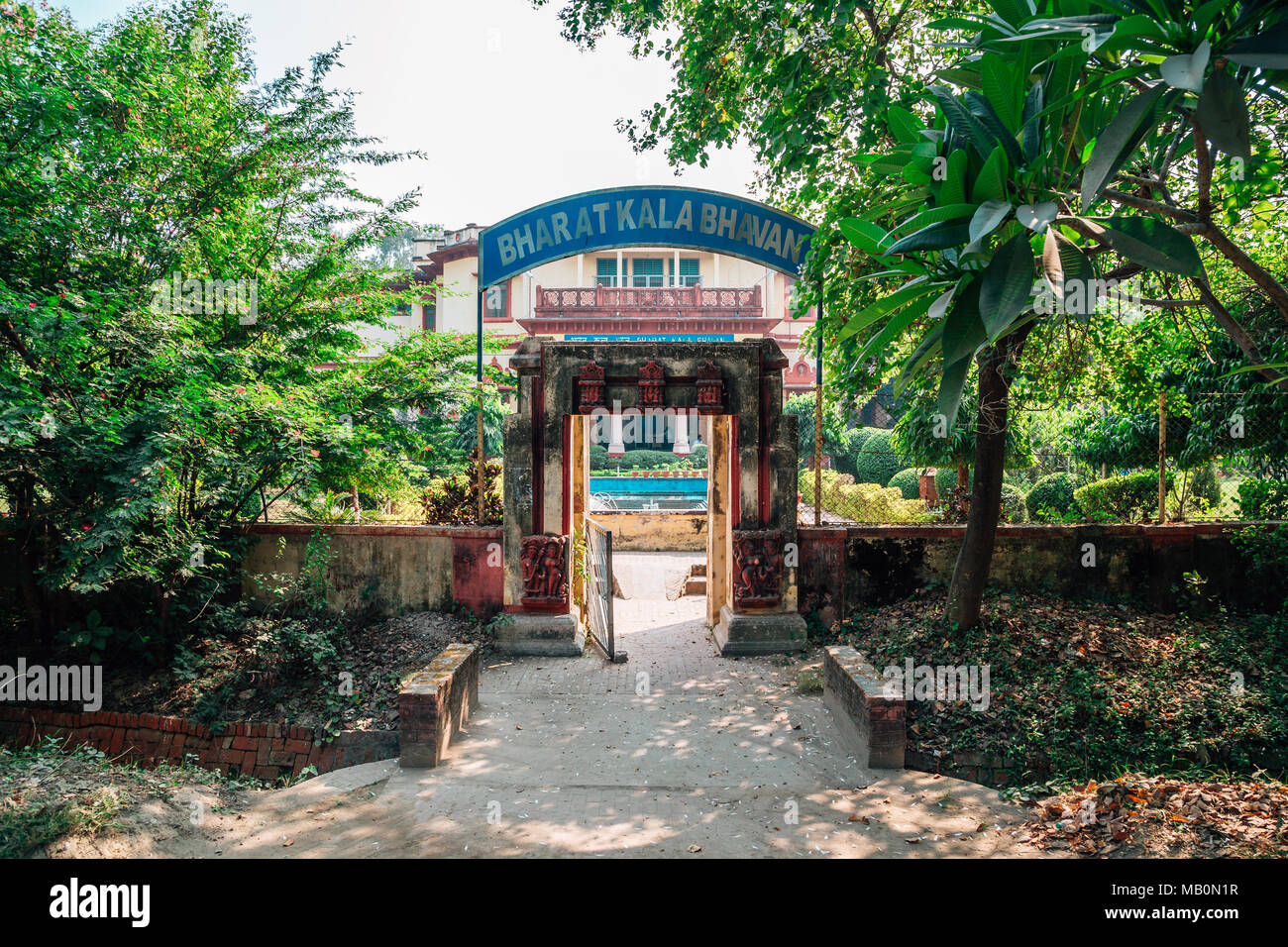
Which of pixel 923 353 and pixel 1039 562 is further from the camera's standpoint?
pixel 1039 562

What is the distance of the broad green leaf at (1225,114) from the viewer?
9.30 ft

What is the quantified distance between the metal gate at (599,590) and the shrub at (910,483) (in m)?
11.0

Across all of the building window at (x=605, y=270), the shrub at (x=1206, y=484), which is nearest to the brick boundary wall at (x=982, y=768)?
the shrub at (x=1206, y=484)

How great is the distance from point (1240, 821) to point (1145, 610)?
18.0 ft

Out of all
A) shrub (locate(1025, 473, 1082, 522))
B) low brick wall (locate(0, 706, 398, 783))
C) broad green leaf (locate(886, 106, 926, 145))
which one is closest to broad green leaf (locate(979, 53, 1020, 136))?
broad green leaf (locate(886, 106, 926, 145))

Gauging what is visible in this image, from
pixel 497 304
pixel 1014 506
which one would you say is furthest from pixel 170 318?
pixel 497 304

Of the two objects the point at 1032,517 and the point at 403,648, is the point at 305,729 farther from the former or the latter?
the point at 1032,517

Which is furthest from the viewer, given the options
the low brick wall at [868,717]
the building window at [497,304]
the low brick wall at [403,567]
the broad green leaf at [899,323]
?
the building window at [497,304]

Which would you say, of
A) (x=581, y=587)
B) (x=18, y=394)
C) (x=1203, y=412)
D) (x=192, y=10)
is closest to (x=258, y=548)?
(x=18, y=394)

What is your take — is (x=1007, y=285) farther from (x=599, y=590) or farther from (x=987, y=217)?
(x=599, y=590)

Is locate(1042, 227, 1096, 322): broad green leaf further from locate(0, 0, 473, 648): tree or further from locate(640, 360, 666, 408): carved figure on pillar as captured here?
locate(0, 0, 473, 648): tree

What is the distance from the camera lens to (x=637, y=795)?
16.5 ft

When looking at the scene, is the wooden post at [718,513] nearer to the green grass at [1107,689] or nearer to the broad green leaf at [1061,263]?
the green grass at [1107,689]

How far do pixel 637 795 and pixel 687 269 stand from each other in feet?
78.3
